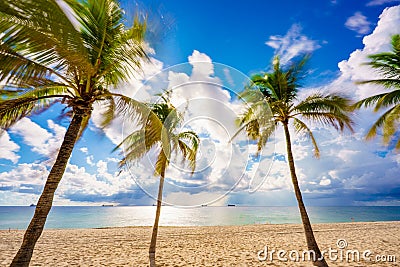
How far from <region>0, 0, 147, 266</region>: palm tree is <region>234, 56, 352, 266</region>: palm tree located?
3.77m

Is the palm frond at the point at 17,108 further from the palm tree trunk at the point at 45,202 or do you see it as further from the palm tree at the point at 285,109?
Result: the palm tree at the point at 285,109

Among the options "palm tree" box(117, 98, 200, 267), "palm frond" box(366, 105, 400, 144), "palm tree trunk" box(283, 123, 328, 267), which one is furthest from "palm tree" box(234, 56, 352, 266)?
"palm frond" box(366, 105, 400, 144)

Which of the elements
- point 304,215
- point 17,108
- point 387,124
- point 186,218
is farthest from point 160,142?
point 186,218

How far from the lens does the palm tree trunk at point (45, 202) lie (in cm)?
392

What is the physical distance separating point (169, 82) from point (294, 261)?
7.20 meters

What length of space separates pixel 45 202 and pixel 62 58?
8.41ft

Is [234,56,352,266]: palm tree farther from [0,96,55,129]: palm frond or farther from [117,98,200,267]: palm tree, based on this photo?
[0,96,55,129]: palm frond

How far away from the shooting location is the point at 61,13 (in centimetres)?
378

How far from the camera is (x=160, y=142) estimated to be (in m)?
7.85

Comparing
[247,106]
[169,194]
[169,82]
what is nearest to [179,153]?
[169,194]

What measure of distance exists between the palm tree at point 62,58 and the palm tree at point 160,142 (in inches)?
42.0

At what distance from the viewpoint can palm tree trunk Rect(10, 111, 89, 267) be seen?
154 inches

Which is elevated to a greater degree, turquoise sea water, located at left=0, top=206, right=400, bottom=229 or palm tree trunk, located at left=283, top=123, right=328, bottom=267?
palm tree trunk, located at left=283, top=123, right=328, bottom=267

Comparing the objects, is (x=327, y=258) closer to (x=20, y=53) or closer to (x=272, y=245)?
(x=272, y=245)
